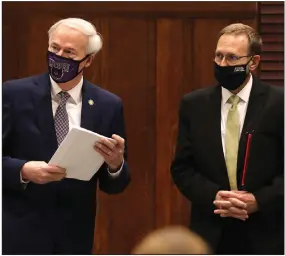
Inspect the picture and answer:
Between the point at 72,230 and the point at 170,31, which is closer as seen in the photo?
the point at 72,230

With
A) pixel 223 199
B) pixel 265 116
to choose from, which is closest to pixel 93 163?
pixel 223 199

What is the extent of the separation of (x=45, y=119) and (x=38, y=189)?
0.19 meters

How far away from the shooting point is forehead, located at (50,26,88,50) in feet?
6.64

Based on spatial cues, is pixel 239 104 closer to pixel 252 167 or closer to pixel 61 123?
pixel 252 167

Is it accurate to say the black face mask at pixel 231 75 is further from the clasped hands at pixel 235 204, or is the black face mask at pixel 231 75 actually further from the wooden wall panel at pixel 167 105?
the wooden wall panel at pixel 167 105

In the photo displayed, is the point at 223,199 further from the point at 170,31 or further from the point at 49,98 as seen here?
the point at 170,31

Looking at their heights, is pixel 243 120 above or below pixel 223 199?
above

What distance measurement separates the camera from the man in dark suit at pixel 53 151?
6.52 feet

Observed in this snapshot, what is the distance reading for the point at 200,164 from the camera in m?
2.09

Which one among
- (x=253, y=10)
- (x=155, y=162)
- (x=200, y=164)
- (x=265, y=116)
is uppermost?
(x=253, y=10)

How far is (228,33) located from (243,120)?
255 millimetres

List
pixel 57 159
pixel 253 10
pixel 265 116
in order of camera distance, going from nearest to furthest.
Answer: pixel 57 159, pixel 265 116, pixel 253 10

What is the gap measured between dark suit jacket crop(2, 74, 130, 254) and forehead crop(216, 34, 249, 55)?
15.6 inches

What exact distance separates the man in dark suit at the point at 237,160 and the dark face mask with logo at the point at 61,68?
1.20ft
